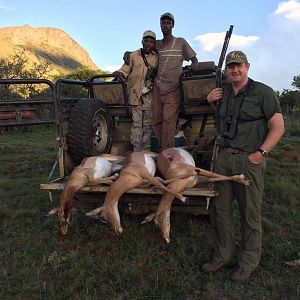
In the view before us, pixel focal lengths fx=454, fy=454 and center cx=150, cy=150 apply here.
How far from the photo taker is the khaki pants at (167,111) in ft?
19.1

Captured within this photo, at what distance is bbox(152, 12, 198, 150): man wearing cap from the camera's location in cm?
585

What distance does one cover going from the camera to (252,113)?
390cm

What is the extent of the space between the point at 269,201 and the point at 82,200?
3.01 m

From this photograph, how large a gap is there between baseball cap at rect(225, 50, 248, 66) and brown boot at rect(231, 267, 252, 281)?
181cm

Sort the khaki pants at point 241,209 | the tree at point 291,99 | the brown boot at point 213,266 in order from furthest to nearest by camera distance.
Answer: the tree at point 291,99 < the brown boot at point 213,266 < the khaki pants at point 241,209

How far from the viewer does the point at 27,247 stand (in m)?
4.71

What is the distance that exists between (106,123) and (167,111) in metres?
0.80

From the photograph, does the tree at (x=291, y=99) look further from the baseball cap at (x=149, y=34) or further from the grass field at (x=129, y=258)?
the baseball cap at (x=149, y=34)

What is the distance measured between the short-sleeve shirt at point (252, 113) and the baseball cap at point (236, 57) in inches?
8.5

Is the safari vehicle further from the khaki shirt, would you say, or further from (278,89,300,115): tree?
(278,89,300,115): tree

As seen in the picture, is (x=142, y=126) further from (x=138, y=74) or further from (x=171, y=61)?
(x=171, y=61)

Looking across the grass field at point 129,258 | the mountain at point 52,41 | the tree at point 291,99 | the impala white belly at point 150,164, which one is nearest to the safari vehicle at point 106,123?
the impala white belly at point 150,164

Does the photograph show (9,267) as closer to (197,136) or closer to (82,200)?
(82,200)

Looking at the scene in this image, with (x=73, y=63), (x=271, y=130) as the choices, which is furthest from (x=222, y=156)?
(x=73, y=63)
